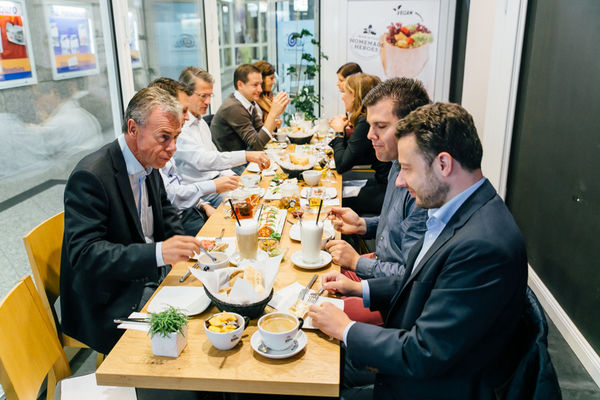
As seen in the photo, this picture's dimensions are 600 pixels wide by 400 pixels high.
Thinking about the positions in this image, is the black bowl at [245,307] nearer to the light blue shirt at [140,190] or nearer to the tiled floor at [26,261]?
the light blue shirt at [140,190]

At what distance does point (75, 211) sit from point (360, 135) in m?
1.86

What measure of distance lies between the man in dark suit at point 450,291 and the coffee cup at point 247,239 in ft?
1.50

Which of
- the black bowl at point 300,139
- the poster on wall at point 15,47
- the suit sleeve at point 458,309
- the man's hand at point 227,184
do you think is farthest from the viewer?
the black bowl at point 300,139

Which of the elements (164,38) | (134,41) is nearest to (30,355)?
(134,41)

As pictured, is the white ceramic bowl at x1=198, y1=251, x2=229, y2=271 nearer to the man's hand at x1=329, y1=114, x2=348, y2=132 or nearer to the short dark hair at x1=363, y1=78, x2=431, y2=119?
the short dark hair at x1=363, y1=78, x2=431, y2=119

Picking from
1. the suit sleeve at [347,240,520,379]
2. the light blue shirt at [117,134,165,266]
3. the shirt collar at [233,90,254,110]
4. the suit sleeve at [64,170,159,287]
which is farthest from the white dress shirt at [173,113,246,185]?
the suit sleeve at [347,240,520,379]

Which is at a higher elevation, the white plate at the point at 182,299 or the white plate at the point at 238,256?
the white plate at the point at 238,256

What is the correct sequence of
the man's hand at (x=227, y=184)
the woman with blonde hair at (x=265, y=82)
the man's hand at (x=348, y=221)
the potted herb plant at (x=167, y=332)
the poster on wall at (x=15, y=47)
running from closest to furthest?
the potted herb plant at (x=167, y=332)
the man's hand at (x=348, y=221)
the poster on wall at (x=15, y=47)
the man's hand at (x=227, y=184)
the woman with blonde hair at (x=265, y=82)

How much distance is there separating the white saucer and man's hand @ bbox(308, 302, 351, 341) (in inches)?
12.8

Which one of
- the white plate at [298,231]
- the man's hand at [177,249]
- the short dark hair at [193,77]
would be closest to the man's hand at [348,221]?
the white plate at [298,231]

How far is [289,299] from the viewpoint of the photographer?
4.83 ft

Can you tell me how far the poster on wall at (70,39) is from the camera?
9.44 ft

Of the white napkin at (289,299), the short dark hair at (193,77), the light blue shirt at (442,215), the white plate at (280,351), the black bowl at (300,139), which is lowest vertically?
the white plate at (280,351)

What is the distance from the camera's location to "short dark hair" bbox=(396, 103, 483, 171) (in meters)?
1.24
